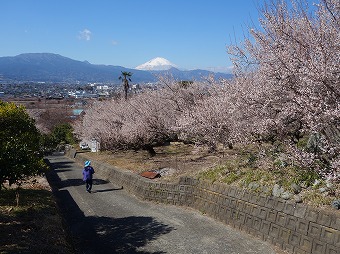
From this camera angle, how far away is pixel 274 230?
886 centimetres

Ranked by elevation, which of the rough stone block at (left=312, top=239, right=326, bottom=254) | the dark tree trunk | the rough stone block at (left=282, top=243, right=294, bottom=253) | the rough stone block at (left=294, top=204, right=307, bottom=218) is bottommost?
the dark tree trunk

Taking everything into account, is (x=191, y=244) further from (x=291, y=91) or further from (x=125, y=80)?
(x=125, y=80)

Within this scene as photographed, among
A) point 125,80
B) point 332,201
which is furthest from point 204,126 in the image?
point 125,80

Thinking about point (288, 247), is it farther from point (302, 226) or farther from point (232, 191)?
point (232, 191)

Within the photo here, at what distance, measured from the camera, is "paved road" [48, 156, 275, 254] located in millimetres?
9141

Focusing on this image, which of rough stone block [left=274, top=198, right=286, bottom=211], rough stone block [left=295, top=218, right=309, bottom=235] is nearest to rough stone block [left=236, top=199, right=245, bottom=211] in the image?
rough stone block [left=274, top=198, right=286, bottom=211]

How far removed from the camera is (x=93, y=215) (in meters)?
12.8

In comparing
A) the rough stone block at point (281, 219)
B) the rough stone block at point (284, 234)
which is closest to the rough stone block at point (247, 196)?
the rough stone block at point (281, 219)

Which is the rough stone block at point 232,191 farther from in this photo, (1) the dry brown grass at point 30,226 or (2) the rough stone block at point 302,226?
(1) the dry brown grass at point 30,226

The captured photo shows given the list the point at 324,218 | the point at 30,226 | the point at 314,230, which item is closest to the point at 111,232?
the point at 30,226

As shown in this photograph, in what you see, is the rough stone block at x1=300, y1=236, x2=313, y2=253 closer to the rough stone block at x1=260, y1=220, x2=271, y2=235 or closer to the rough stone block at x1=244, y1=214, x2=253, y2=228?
the rough stone block at x1=260, y1=220, x2=271, y2=235

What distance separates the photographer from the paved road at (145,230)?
9141 millimetres

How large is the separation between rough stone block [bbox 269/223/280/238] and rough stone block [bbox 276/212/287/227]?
137 mm

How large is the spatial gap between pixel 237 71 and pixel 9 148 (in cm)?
912
